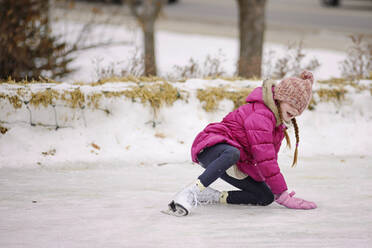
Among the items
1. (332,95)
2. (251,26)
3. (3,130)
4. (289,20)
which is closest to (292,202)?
(332,95)

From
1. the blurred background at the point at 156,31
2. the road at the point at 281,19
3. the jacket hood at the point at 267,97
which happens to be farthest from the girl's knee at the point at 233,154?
the road at the point at 281,19

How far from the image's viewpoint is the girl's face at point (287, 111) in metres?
3.50

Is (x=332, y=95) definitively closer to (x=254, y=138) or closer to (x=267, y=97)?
(x=267, y=97)

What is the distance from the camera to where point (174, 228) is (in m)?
3.30

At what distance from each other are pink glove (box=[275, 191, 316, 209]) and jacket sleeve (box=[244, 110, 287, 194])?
149mm

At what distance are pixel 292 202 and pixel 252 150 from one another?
0.50 metres

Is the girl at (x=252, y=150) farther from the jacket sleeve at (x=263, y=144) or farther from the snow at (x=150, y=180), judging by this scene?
the snow at (x=150, y=180)

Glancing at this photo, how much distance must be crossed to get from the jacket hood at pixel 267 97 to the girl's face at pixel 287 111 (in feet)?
0.13

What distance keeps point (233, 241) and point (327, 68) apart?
7.19 m

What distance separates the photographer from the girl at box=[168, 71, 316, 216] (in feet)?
11.3

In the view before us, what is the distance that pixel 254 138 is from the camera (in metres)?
3.45

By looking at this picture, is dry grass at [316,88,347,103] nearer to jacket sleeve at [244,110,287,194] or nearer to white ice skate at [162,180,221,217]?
jacket sleeve at [244,110,287,194]

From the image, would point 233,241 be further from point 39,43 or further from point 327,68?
point 327,68

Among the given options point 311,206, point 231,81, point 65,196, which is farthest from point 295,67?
point 65,196
